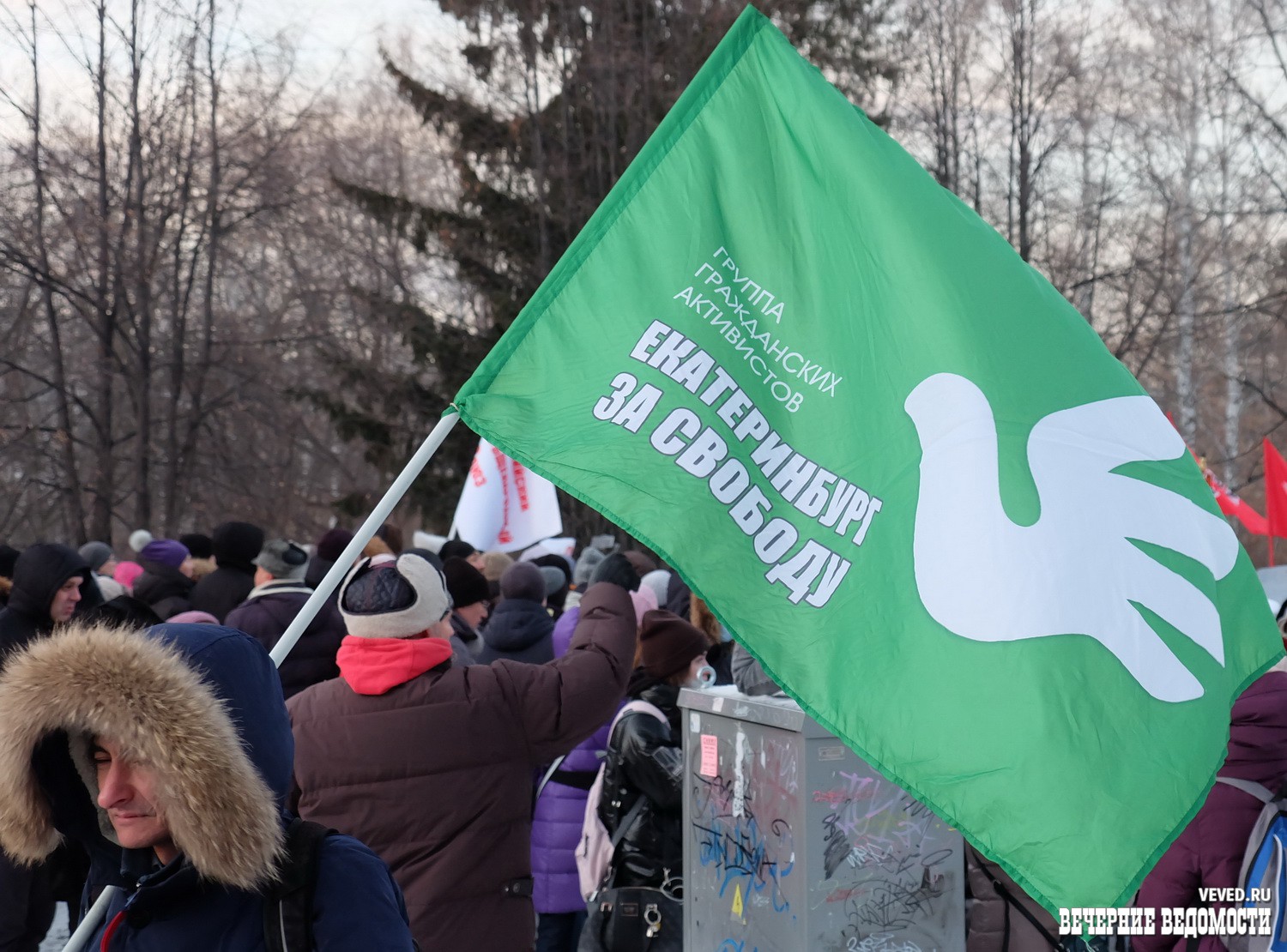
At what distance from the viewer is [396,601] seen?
3838 millimetres

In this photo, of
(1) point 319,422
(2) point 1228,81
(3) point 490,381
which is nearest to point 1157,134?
(2) point 1228,81

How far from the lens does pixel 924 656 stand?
3047mm

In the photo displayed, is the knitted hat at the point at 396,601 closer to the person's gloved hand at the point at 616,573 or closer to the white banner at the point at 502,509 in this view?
the person's gloved hand at the point at 616,573

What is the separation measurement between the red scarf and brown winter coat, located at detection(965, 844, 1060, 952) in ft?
6.23

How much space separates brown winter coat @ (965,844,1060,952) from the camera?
4657 millimetres

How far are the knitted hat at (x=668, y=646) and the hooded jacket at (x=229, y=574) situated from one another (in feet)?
11.2

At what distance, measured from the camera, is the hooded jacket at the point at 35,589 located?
535 centimetres

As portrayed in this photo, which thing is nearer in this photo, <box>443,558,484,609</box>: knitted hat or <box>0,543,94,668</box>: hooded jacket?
<box>0,543,94,668</box>: hooded jacket

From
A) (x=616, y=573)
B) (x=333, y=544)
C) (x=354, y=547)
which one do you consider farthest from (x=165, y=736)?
(x=333, y=544)

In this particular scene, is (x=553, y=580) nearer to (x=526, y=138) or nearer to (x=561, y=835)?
(x=561, y=835)

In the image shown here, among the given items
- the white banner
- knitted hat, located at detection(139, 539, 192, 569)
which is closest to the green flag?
knitted hat, located at detection(139, 539, 192, 569)

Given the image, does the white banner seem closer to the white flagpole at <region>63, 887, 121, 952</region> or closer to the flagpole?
the flagpole

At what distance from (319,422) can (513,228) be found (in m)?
13.9

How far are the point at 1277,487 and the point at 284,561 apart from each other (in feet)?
29.1
